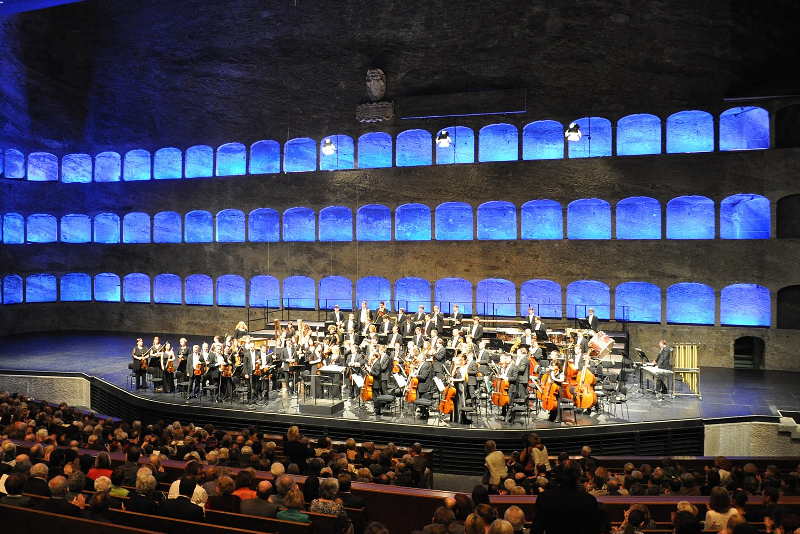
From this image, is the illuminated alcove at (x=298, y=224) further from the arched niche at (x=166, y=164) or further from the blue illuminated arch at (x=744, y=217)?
the blue illuminated arch at (x=744, y=217)

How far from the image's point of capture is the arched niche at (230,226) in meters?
26.8

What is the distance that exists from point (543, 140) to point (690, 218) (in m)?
5.86

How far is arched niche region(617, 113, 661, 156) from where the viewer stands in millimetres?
21969

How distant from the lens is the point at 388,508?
6.27 metres

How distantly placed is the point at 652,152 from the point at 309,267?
537 inches

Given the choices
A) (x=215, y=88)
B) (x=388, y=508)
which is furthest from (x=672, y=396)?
(x=215, y=88)

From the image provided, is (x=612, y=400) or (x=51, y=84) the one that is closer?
(x=612, y=400)

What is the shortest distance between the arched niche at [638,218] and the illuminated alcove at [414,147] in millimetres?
7538

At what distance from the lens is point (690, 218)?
2161 centimetres

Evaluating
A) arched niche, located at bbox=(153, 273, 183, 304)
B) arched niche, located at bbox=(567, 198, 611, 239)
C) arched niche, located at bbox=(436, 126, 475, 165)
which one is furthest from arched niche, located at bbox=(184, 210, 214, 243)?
arched niche, located at bbox=(567, 198, 611, 239)

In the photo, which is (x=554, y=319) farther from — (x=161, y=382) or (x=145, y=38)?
(x=145, y=38)

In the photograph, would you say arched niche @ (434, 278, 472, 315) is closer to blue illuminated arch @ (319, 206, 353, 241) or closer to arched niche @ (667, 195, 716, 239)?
blue illuminated arch @ (319, 206, 353, 241)

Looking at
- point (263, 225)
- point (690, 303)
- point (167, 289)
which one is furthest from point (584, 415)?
point (167, 289)

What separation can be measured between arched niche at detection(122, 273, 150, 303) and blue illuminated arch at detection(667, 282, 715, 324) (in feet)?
70.8
